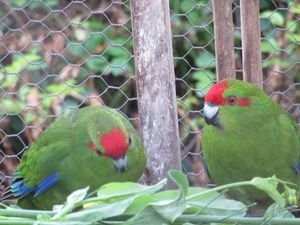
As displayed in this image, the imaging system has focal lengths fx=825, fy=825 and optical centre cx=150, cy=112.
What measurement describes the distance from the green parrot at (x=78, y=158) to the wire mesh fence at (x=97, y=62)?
96 centimetres

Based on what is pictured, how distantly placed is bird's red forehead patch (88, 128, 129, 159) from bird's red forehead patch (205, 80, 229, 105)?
264 millimetres

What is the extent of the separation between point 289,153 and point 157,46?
462 millimetres

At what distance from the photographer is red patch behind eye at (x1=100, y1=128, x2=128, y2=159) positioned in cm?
199

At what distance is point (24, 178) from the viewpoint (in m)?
2.26

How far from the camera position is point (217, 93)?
6.88 feet

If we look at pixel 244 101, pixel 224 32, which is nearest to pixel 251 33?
pixel 224 32

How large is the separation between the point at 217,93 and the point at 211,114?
7 centimetres

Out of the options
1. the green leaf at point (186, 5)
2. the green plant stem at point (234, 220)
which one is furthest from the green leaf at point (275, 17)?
the green plant stem at point (234, 220)

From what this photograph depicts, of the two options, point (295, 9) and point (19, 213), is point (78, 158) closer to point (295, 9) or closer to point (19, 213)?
point (19, 213)

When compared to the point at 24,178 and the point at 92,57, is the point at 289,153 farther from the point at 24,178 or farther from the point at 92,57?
the point at 92,57

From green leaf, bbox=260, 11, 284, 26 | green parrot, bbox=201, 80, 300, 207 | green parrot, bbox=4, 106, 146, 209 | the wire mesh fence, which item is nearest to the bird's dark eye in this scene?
green parrot, bbox=201, 80, 300, 207

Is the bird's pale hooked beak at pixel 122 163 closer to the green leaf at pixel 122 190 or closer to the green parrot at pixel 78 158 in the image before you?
the green parrot at pixel 78 158

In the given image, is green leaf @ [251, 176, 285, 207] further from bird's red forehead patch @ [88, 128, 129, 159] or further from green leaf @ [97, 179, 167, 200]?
bird's red forehead patch @ [88, 128, 129, 159]

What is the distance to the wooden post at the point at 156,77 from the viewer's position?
79.9 inches
